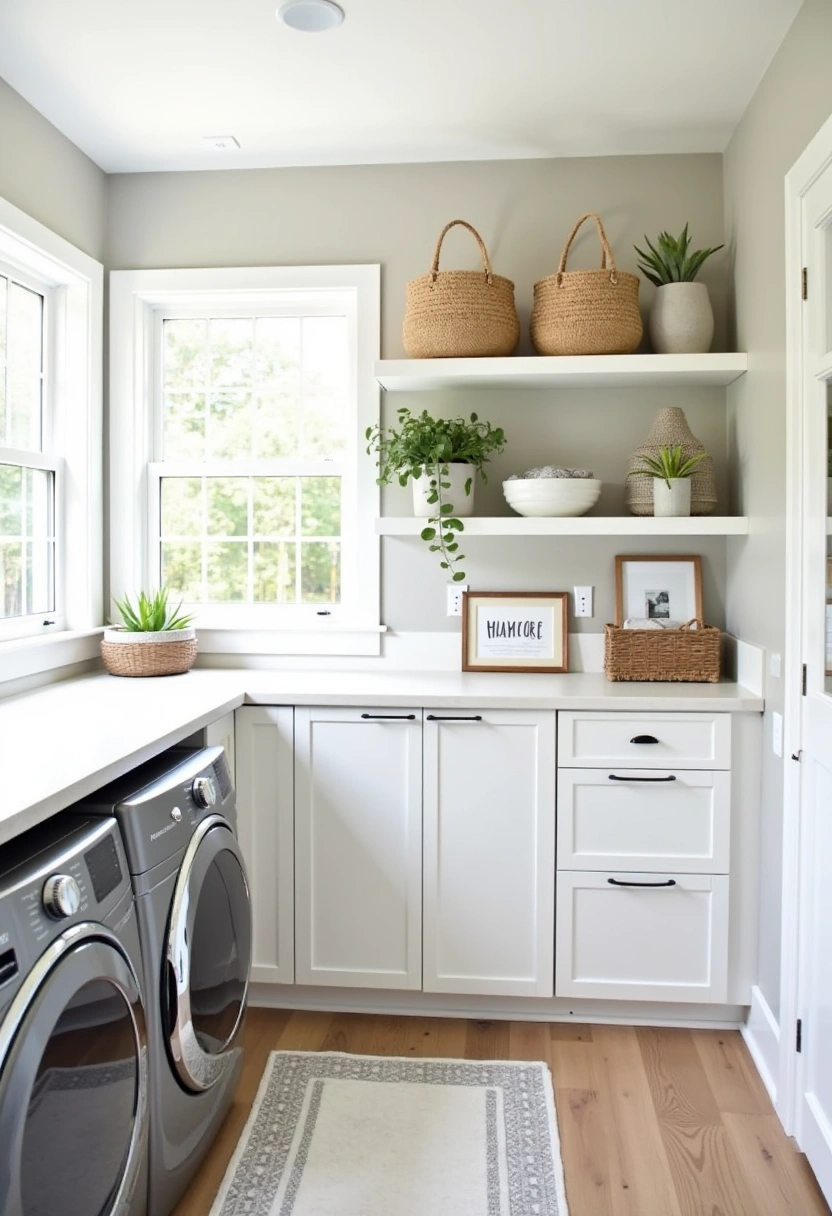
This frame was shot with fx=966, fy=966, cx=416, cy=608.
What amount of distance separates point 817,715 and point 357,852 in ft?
4.29

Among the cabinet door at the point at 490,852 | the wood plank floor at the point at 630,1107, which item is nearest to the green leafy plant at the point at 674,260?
the cabinet door at the point at 490,852

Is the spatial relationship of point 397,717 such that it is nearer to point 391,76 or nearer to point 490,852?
point 490,852

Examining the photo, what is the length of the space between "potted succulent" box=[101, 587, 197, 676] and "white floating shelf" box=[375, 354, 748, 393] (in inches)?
40.4

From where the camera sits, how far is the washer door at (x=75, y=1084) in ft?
4.24

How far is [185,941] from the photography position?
191 cm

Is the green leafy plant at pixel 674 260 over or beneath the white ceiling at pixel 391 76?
beneath

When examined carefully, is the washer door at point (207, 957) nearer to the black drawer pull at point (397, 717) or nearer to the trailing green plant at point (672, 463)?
the black drawer pull at point (397, 717)

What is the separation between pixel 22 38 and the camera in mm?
2439

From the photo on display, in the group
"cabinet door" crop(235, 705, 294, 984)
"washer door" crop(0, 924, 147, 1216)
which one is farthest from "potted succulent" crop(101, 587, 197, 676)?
"washer door" crop(0, 924, 147, 1216)

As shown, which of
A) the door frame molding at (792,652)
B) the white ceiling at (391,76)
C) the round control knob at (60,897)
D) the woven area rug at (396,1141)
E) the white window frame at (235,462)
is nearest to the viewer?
the round control knob at (60,897)

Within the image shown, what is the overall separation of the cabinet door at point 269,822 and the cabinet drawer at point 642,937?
0.78m

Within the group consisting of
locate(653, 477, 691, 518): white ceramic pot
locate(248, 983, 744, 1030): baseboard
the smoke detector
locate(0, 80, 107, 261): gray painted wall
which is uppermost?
the smoke detector

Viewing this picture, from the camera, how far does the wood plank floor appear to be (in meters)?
2.02

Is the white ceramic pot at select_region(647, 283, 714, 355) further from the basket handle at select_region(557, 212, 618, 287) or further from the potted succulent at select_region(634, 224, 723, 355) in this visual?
the basket handle at select_region(557, 212, 618, 287)
